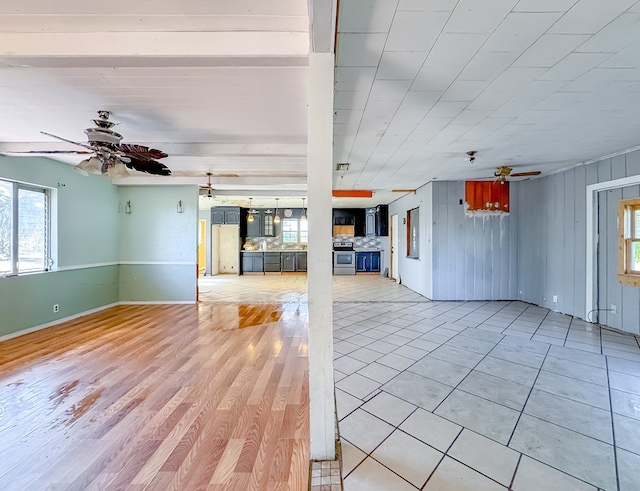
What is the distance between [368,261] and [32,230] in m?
8.43

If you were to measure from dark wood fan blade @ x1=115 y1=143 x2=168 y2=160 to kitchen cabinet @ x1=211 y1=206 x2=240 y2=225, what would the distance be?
6.81 meters

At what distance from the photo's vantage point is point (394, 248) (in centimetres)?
846

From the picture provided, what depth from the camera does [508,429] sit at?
5.58 feet

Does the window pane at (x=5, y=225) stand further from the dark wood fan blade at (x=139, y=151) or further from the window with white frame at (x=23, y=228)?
the dark wood fan blade at (x=139, y=151)

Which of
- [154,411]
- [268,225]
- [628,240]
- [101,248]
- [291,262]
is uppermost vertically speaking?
[268,225]

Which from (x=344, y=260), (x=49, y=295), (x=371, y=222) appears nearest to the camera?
(x=49, y=295)

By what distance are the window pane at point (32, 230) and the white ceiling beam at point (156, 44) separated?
123 inches

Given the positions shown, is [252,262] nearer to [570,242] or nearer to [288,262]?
[288,262]

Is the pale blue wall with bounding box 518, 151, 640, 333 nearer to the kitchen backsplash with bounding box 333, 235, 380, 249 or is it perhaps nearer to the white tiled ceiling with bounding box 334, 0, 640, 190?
the white tiled ceiling with bounding box 334, 0, 640, 190

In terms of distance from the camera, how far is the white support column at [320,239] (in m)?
1.46

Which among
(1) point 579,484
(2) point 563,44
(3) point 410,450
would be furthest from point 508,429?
(2) point 563,44

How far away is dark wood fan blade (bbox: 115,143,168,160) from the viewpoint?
2596 millimetres

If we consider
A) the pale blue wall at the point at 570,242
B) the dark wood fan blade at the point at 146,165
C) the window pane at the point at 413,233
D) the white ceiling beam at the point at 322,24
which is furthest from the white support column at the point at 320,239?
the window pane at the point at 413,233

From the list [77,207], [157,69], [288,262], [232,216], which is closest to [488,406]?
[157,69]
